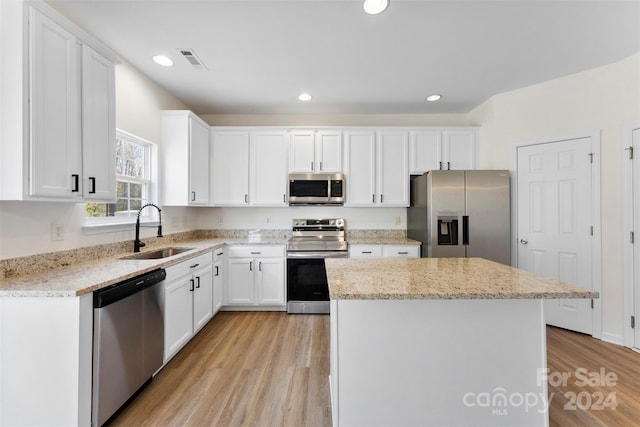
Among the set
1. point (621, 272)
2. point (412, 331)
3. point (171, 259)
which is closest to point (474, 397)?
point (412, 331)

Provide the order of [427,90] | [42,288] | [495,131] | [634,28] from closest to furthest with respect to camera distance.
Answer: [42,288], [634,28], [427,90], [495,131]

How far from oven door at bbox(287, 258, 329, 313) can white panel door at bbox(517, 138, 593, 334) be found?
94.5 inches

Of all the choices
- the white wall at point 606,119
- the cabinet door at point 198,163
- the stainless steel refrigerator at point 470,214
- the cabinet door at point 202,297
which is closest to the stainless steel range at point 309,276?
the cabinet door at point 202,297

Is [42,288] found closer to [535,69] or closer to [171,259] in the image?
[171,259]

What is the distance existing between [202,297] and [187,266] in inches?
19.5

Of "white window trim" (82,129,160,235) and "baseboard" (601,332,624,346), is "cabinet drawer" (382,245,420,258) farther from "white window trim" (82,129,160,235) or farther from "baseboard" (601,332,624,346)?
"white window trim" (82,129,160,235)

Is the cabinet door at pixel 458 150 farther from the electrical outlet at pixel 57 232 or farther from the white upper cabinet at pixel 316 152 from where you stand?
the electrical outlet at pixel 57 232

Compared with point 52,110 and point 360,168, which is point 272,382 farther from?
point 360,168

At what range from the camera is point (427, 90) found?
3260mm

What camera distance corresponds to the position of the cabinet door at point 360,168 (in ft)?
12.4

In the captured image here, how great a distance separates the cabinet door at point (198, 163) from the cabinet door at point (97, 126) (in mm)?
1230

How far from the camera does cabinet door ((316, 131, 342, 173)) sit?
3.79 m

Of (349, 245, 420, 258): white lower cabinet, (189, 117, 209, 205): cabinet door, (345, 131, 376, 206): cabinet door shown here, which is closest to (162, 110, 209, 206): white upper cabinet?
(189, 117, 209, 205): cabinet door

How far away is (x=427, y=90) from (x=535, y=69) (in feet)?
3.42
